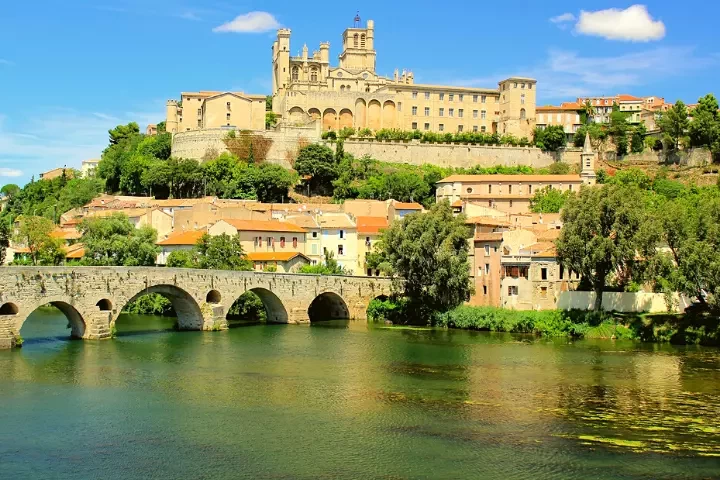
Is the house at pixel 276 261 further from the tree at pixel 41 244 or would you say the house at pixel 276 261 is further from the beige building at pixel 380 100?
the beige building at pixel 380 100

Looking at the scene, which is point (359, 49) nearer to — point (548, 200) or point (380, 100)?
point (380, 100)

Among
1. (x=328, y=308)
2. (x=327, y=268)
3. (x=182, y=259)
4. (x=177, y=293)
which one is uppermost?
(x=182, y=259)

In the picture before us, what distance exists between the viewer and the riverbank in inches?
1579

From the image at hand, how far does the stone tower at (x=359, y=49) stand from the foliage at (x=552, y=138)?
76.3 ft

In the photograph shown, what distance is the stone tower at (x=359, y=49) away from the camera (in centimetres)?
10406

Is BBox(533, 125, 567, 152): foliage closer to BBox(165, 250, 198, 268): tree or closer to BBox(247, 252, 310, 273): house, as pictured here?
BBox(247, 252, 310, 273): house

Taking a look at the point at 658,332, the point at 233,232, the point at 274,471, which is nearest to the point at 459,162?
the point at 233,232

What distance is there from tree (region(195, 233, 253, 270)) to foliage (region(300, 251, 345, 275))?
403 centimetres

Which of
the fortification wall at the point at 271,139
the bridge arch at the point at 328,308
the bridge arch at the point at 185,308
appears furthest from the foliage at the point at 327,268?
the fortification wall at the point at 271,139

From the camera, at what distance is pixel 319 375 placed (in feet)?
105

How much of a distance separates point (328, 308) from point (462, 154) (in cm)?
4002

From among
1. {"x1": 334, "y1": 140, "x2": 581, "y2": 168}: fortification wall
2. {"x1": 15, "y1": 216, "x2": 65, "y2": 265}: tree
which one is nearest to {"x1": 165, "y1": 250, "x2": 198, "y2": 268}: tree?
{"x1": 15, "y1": 216, "x2": 65, "y2": 265}: tree

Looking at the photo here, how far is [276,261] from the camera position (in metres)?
56.3

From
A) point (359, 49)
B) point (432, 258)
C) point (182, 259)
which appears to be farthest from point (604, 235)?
point (359, 49)
